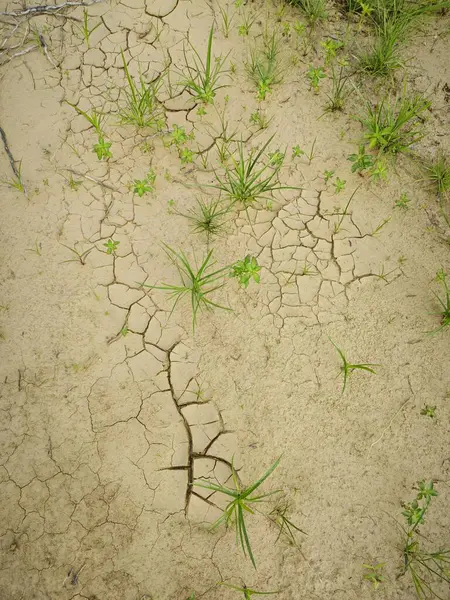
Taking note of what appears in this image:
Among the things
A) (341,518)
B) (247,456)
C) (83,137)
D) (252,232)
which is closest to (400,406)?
(341,518)

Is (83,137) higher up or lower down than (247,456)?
higher up

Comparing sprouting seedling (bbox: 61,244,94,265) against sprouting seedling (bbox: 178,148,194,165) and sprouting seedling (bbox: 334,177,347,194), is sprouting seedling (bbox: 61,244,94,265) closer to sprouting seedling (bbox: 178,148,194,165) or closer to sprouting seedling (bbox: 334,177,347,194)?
sprouting seedling (bbox: 178,148,194,165)

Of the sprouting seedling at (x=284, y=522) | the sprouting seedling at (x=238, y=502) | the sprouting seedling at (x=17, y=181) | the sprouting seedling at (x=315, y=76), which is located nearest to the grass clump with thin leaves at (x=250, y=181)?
the sprouting seedling at (x=315, y=76)

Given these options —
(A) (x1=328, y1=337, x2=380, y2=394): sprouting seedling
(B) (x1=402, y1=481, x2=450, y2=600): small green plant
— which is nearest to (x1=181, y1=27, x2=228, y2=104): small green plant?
(A) (x1=328, y1=337, x2=380, y2=394): sprouting seedling

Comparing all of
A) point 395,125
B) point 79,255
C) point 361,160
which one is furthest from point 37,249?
point 395,125

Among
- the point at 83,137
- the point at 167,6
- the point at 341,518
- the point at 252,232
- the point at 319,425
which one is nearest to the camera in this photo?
the point at 341,518

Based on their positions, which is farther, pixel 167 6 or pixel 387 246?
pixel 167 6

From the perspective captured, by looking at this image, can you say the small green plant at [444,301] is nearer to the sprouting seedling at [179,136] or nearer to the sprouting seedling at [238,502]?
the sprouting seedling at [238,502]

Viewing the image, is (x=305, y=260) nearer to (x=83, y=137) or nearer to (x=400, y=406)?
(x=400, y=406)

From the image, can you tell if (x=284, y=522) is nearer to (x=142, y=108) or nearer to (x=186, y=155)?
(x=186, y=155)
